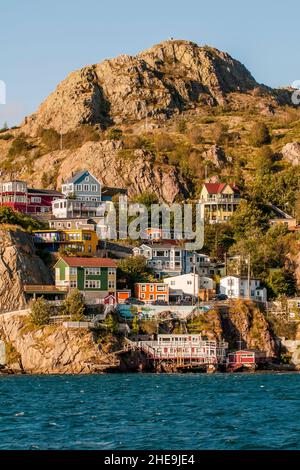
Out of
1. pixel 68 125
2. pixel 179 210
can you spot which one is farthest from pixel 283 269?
pixel 68 125

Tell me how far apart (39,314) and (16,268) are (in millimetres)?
11186

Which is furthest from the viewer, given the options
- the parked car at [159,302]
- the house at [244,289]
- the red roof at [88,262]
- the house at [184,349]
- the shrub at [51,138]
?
the shrub at [51,138]

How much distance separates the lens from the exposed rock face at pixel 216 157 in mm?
176250

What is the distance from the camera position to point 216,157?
177 metres

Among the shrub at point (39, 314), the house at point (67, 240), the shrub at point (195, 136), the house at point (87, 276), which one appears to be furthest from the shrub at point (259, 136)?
the shrub at point (39, 314)

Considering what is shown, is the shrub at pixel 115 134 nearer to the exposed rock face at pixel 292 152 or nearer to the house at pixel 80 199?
the house at pixel 80 199

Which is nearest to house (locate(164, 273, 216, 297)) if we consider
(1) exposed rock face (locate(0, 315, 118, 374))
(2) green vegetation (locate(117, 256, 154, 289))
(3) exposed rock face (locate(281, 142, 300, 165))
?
(2) green vegetation (locate(117, 256, 154, 289))

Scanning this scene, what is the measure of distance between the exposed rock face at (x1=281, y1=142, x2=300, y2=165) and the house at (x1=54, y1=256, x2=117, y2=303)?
2344 inches

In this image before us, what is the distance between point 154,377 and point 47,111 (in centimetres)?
10426

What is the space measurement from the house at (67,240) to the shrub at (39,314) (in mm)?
21490

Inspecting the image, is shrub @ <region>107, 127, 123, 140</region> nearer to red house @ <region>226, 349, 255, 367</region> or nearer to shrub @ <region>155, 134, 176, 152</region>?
shrub @ <region>155, 134, 176, 152</region>

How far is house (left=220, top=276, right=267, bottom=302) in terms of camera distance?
128 metres

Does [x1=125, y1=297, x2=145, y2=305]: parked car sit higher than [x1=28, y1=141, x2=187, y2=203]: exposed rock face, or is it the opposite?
[x1=28, y1=141, x2=187, y2=203]: exposed rock face

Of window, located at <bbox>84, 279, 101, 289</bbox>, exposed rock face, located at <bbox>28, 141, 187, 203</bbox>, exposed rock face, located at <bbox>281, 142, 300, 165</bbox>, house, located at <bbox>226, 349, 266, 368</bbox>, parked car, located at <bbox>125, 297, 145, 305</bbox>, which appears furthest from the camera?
exposed rock face, located at <bbox>281, 142, 300, 165</bbox>
